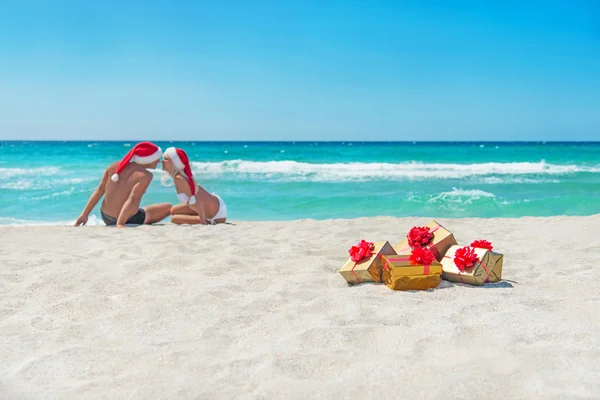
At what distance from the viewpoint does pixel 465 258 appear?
133 inches

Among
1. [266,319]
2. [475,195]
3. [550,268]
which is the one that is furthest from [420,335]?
[475,195]

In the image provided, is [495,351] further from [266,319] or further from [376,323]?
[266,319]

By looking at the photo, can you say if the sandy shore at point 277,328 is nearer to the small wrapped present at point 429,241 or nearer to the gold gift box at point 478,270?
the gold gift box at point 478,270

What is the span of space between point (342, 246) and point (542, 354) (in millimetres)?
2542

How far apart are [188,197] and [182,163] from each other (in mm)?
440

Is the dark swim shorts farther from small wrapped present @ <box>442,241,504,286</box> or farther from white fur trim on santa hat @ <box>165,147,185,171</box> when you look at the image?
small wrapped present @ <box>442,241,504,286</box>

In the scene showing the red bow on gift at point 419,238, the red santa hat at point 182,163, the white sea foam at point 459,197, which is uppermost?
the red santa hat at point 182,163

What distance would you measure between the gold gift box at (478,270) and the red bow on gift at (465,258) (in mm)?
21

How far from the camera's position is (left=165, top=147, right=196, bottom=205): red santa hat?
20.4ft

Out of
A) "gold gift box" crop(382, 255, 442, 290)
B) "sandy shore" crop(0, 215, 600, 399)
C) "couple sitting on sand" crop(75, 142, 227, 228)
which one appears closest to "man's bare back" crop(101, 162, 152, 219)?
"couple sitting on sand" crop(75, 142, 227, 228)

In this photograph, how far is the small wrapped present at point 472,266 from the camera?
336 centimetres

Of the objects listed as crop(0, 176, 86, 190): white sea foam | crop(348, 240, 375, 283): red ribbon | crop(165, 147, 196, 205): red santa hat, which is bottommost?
crop(0, 176, 86, 190): white sea foam

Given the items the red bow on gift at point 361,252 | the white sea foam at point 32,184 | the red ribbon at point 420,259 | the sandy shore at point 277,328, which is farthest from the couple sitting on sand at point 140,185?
the white sea foam at point 32,184

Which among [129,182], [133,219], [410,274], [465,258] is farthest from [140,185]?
[465,258]
